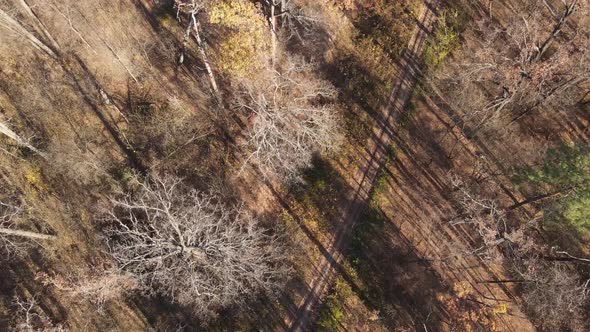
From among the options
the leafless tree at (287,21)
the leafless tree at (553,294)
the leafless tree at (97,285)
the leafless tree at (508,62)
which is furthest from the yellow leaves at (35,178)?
the leafless tree at (553,294)

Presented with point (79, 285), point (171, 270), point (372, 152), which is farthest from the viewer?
point (372, 152)

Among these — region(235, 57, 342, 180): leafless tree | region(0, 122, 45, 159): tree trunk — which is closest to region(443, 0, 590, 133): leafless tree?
region(235, 57, 342, 180): leafless tree

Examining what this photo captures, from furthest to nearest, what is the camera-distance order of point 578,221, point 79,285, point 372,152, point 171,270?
point 372,152, point 79,285, point 171,270, point 578,221

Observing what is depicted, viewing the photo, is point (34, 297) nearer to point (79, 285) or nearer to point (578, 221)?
point (79, 285)

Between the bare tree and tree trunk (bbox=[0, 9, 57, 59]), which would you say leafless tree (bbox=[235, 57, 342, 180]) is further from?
tree trunk (bbox=[0, 9, 57, 59])

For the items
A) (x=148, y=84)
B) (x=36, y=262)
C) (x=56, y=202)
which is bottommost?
(x=36, y=262)

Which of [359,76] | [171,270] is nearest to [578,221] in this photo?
[359,76]

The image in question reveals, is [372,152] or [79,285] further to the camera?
[372,152]

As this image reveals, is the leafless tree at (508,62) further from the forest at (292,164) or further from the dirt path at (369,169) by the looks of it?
the dirt path at (369,169)
